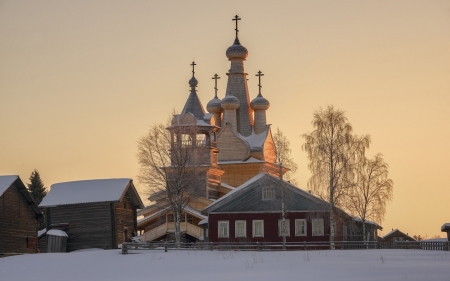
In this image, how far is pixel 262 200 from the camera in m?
59.7

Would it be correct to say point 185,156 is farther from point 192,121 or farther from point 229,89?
point 229,89

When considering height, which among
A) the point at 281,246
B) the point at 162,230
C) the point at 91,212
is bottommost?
the point at 281,246

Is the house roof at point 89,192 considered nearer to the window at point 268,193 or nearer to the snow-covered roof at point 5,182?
the snow-covered roof at point 5,182

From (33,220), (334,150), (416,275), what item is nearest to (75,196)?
(33,220)

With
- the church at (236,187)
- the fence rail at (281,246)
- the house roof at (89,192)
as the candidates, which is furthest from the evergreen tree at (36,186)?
the fence rail at (281,246)

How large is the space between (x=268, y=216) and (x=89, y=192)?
12.0 meters

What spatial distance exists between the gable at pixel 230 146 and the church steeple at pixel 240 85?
2.33 metres

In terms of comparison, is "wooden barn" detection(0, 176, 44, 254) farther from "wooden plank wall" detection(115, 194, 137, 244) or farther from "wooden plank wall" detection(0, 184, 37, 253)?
"wooden plank wall" detection(115, 194, 137, 244)

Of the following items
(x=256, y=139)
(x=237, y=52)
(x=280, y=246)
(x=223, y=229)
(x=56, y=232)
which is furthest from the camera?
(x=237, y=52)

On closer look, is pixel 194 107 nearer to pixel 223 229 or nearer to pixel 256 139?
pixel 256 139

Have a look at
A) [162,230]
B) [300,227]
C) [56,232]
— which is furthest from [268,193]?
[56,232]

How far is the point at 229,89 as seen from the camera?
285ft

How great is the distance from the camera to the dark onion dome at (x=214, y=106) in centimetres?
8606

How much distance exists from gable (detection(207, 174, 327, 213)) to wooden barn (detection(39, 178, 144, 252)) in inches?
239
